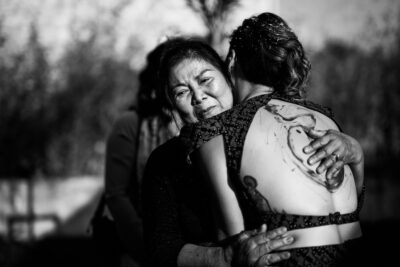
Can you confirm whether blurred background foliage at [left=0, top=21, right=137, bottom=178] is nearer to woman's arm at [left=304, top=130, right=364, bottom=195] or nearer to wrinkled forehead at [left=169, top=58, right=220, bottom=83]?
wrinkled forehead at [left=169, top=58, right=220, bottom=83]

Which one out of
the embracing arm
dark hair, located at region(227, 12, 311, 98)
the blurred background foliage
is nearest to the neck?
dark hair, located at region(227, 12, 311, 98)

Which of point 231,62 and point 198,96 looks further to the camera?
point 198,96

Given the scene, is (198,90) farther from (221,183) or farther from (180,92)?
(221,183)

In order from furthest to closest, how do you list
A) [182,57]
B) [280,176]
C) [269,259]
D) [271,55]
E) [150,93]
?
[150,93], [182,57], [271,55], [280,176], [269,259]

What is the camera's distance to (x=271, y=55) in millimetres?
2236

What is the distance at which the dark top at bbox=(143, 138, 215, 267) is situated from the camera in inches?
89.3

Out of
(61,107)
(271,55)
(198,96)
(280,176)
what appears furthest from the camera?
(61,107)

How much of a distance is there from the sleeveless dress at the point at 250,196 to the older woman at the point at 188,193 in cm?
8

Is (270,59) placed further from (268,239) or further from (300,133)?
(268,239)

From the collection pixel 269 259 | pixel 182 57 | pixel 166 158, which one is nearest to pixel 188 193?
pixel 166 158

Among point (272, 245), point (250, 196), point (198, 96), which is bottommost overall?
point (272, 245)

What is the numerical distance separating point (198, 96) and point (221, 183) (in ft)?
2.28

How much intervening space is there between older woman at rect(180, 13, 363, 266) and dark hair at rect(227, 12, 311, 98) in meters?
0.09

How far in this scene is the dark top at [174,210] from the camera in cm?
227
